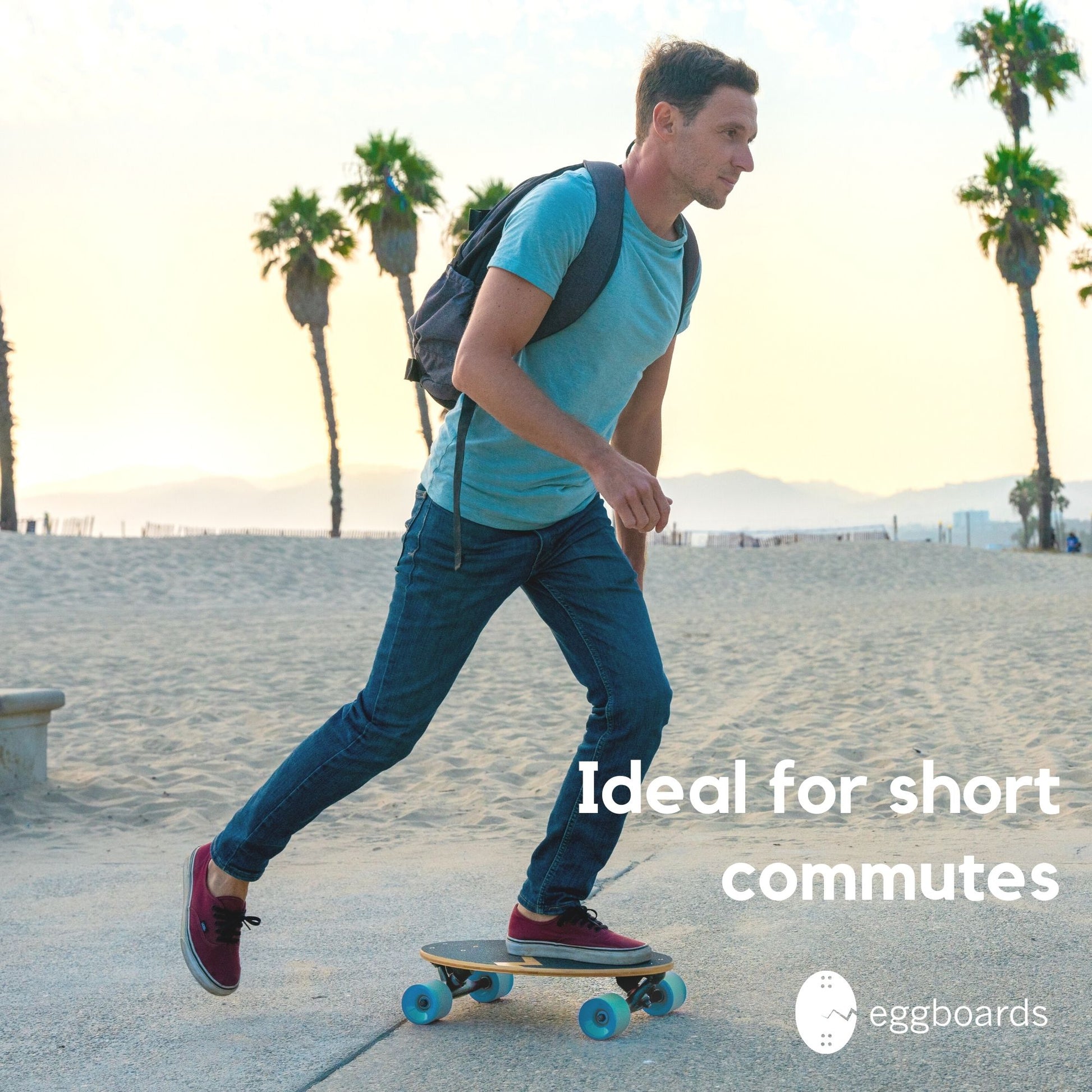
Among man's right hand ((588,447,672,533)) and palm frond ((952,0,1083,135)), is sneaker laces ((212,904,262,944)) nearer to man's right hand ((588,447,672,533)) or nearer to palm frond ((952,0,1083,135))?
man's right hand ((588,447,672,533))

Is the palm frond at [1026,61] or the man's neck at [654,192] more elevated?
the palm frond at [1026,61]

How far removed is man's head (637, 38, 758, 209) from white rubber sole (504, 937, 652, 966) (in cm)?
163

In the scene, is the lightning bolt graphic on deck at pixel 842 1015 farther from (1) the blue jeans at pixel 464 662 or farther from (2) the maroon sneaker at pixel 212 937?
(2) the maroon sneaker at pixel 212 937

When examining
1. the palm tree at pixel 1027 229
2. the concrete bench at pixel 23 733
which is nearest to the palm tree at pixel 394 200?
the palm tree at pixel 1027 229

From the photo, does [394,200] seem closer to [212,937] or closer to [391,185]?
[391,185]

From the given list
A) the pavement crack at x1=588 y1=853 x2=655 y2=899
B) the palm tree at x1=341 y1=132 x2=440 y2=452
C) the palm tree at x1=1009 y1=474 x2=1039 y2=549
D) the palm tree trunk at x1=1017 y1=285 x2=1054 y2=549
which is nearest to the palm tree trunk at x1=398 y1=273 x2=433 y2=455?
the palm tree at x1=341 y1=132 x2=440 y2=452

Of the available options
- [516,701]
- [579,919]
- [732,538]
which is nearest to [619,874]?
[579,919]

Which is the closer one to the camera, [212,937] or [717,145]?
[717,145]

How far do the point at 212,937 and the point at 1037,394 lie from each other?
103 feet

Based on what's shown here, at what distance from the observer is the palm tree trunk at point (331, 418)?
33.2m

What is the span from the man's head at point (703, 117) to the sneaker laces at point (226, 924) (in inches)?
74.9

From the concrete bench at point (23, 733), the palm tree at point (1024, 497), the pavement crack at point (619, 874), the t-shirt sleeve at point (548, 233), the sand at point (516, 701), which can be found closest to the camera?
the t-shirt sleeve at point (548, 233)

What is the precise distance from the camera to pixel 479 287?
264cm

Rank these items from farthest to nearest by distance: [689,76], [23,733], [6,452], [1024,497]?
[1024,497] < [6,452] < [23,733] < [689,76]
